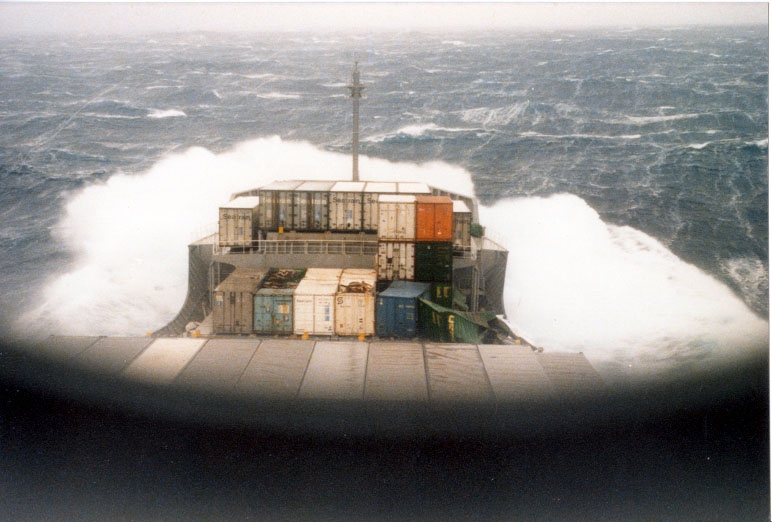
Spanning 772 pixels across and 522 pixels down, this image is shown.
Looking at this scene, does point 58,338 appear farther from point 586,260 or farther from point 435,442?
point 586,260

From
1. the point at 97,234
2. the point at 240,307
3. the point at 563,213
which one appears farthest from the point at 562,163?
the point at 97,234

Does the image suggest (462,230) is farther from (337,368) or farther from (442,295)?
(337,368)

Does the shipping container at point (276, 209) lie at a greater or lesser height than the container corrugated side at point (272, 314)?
greater

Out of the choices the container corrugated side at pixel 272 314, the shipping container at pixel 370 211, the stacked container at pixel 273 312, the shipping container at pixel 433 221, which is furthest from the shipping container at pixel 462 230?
the container corrugated side at pixel 272 314

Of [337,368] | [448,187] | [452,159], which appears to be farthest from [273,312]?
[452,159]

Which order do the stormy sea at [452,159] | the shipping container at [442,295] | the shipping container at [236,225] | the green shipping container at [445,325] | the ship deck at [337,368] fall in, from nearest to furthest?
the ship deck at [337,368]
the green shipping container at [445,325]
the shipping container at [442,295]
the shipping container at [236,225]
the stormy sea at [452,159]

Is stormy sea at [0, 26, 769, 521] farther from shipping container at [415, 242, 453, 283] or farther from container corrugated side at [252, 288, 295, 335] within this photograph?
shipping container at [415, 242, 453, 283]

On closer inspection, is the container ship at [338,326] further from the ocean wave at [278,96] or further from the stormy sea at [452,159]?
the ocean wave at [278,96]

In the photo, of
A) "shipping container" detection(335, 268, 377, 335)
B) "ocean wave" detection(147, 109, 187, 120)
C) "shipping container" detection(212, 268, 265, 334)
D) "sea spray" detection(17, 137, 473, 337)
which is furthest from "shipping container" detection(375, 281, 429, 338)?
"ocean wave" detection(147, 109, 187, 120)
